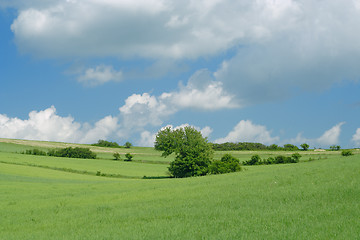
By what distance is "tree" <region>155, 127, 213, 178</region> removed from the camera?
6222 cm

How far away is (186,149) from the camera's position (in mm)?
64750

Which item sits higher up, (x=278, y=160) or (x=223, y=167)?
(x=278, y=160)

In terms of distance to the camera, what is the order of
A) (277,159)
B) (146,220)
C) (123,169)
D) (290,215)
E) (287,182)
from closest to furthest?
1. (290,215)
2. (146,220)
3. (287,182)
4. (123,169)
5. (277,159)

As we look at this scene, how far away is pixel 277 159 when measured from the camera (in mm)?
88500

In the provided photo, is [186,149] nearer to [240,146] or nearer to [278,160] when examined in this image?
[278,160]

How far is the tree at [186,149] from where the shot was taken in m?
62.2

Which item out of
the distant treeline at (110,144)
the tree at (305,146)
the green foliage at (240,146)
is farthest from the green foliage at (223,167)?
the distant treeline at (110,144)

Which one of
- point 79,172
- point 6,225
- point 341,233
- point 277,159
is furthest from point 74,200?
point 277,159

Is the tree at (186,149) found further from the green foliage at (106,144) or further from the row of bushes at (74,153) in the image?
the green foliage at (106,144)

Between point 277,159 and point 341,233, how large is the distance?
81.0m

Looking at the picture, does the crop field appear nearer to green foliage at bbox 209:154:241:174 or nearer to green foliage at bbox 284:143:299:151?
green foliage at bbox 209:154:241:174

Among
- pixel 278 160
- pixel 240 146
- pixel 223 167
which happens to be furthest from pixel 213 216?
pixel 240 146

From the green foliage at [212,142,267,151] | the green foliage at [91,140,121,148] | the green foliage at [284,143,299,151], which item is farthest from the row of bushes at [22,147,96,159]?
the green foliage at [284,143,299,151]

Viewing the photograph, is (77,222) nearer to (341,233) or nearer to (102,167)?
(341,233)
